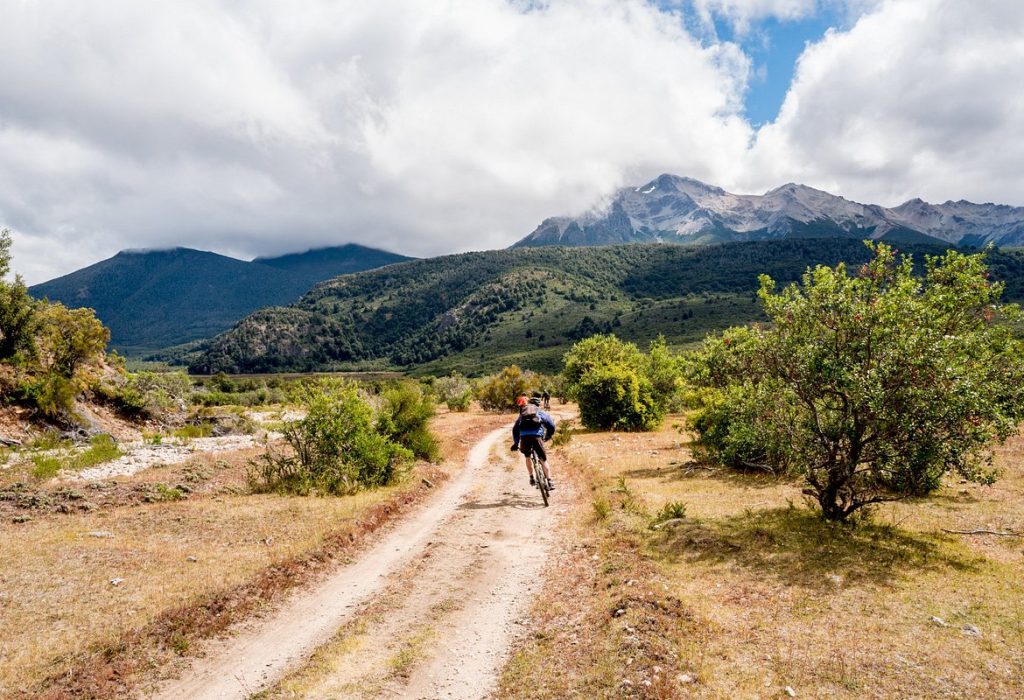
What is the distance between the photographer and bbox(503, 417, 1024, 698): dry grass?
242 inches

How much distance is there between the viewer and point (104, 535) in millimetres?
11688

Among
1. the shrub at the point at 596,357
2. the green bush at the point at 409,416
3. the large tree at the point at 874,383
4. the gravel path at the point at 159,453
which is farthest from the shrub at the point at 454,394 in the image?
the large tree at the point at 874,383

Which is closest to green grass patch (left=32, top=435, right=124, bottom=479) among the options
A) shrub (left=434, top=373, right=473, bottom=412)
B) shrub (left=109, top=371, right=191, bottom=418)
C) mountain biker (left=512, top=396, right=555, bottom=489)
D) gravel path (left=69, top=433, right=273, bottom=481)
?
gravel path (left=69, top=433, right=273, bottom=481)

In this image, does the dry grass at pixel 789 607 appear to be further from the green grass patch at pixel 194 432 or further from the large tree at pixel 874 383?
the green grass patch at pixel 194 432

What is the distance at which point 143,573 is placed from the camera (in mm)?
9578

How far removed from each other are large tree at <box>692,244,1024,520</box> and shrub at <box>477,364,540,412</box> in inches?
1989

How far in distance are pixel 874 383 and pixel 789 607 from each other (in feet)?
14.8

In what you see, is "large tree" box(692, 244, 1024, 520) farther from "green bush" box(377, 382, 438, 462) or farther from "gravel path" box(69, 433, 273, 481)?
"gravel path" box(69, 433, 273, 481)

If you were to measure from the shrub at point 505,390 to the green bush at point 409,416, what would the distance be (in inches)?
1541

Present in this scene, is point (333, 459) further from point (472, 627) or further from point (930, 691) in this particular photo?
point (930, 691)

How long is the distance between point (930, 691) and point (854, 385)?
553cm

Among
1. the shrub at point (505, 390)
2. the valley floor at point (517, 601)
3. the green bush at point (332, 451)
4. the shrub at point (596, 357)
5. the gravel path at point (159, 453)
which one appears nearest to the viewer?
the valley floor at point (517, 601)

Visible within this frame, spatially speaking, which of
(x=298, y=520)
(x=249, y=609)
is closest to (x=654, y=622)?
(x=249, y=609)

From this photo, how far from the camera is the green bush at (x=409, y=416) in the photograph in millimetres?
22484
